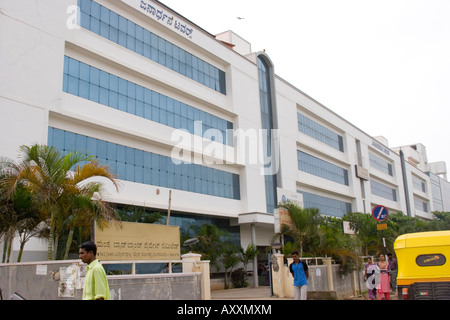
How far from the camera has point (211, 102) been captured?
93.6ft

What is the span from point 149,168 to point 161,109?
360 centimetres

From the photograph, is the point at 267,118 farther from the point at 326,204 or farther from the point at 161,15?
the point at 326,204

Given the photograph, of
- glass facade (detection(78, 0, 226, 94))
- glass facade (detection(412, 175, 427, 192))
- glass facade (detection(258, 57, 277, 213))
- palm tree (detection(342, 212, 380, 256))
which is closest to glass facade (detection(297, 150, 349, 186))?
glass facade (detection(258, 57, 277, 213))

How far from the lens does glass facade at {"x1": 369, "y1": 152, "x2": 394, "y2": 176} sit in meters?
54.0

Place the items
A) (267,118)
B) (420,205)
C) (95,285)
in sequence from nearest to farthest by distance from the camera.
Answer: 1. (95,285)
2. (267,118)
3. (420,205)

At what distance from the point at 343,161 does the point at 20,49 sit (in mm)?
34860

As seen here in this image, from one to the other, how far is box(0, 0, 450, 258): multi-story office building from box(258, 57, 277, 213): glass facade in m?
0.10

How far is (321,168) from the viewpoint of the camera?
138 ft

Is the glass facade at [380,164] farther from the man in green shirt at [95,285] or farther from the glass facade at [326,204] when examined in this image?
the man in green shirt at [95,285]

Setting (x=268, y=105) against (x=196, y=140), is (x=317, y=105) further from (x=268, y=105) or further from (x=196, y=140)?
(x=196, y=140)

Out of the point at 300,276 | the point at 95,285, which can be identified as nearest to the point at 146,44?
the point at 300,276

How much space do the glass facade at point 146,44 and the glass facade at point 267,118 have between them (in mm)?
4594

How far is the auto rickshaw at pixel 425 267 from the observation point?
8234 mm
